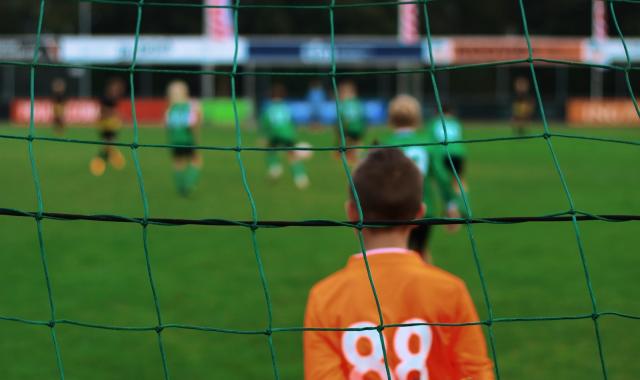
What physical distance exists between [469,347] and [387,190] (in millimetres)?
510

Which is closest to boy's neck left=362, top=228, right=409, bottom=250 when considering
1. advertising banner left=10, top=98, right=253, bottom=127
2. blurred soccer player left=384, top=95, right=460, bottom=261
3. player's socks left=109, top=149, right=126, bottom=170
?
blurred soccer player left=384, top=95, right=460, bottom=261

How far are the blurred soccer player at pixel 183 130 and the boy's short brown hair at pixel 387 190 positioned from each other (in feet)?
31.7

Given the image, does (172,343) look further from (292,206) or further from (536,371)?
(292,206)

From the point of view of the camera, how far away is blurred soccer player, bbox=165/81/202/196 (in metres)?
12.3

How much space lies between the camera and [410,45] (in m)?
35.3

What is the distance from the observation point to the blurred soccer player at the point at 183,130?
40.2 feet

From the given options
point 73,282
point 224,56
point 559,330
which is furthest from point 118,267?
point 224,56

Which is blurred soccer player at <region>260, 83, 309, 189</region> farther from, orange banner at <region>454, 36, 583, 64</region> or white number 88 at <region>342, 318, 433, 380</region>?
orange banner at <region>454, 36, 583, 64</region>

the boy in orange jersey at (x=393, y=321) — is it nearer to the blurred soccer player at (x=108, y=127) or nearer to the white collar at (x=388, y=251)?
the white collar at (x=388, y=251)

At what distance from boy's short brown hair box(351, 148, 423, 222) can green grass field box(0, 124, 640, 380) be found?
209cm

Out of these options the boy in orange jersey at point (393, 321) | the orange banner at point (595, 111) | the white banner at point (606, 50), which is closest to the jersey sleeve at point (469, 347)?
the boy in orange jersey at point (393, 321)

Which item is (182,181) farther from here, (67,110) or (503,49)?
(503,49)

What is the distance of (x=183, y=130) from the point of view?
12.5 metres

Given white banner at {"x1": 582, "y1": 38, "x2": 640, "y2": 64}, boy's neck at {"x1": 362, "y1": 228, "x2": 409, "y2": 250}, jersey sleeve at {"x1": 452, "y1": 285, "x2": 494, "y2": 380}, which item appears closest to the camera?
jersey sleeve at {"x1": 452, "y1": 285, "x2": 494, "y2": 380}
